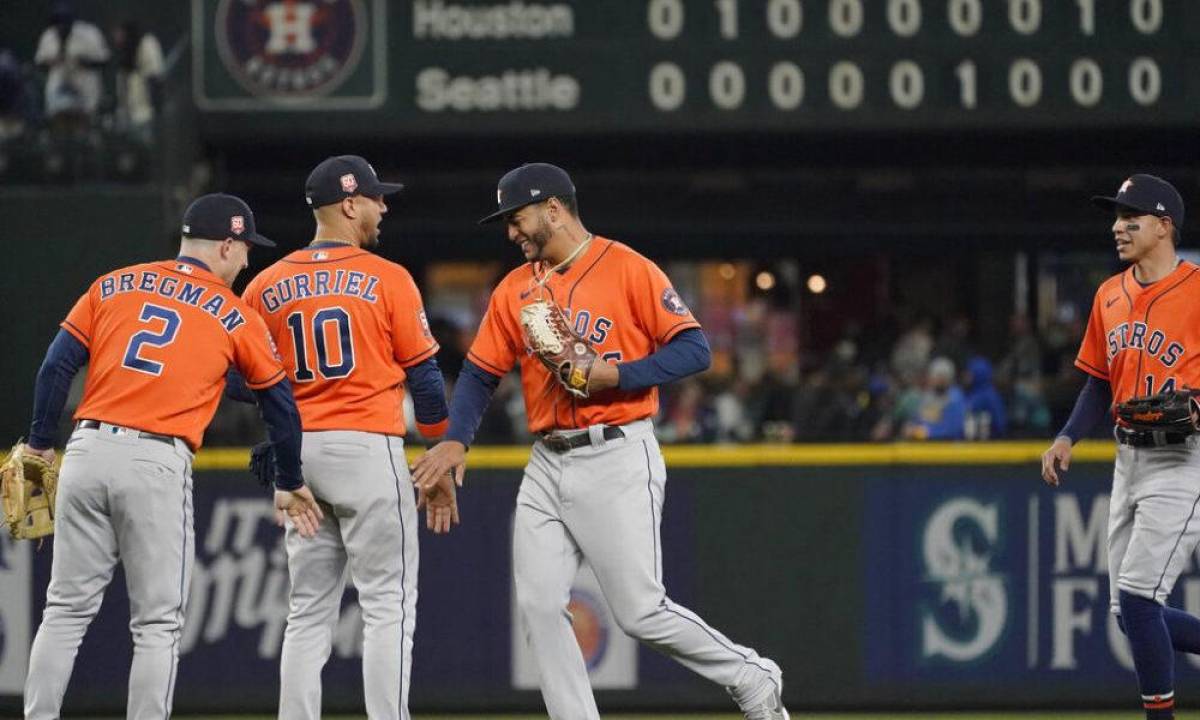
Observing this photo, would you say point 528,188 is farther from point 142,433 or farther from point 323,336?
point 142,433

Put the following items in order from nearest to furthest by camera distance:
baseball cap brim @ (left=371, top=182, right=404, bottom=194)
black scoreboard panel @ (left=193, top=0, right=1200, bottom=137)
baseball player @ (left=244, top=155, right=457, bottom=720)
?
baseball player @ (left=244, top=155, right=457, bottom=720), baseball cap brim @ (left=371, top=182, right=404, bottom=194), black scoreboard panel @ (left=193, top=0, right=1200, bottom=137)

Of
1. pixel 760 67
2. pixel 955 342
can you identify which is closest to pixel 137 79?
pixel 760 67

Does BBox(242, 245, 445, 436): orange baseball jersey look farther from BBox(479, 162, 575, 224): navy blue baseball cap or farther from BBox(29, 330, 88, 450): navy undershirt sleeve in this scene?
BBox(29, 330, 88, 450): navy undershirt sleeve

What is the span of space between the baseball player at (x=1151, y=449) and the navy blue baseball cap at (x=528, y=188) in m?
1.73

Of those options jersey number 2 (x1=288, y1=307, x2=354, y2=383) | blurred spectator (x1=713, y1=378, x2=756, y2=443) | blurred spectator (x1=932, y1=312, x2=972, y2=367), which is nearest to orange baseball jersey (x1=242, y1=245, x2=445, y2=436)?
jersey number 2 (x1=288, y1=307, x2=354, y2=383)

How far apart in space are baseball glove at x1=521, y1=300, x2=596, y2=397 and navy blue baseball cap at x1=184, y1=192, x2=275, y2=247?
879 mm

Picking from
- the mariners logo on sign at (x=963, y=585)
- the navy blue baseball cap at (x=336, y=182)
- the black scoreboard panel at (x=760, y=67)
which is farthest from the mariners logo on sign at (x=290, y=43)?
the navy blue baseball cap at (x=336, y=182)

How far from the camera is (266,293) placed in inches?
225

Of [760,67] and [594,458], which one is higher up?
[760,67]

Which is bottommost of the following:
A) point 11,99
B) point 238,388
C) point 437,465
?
point 437,465

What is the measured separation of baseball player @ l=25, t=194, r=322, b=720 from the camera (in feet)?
17.5

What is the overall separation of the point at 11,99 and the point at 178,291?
649 centimetres

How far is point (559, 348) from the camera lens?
17.3ft

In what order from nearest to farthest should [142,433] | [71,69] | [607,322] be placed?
1. [142,433]
2. [607,322]
3. [71,69]
